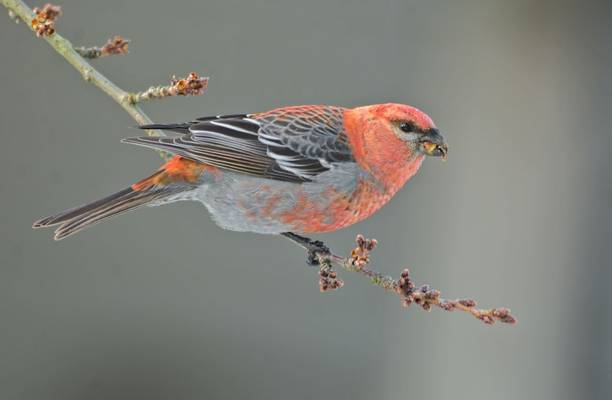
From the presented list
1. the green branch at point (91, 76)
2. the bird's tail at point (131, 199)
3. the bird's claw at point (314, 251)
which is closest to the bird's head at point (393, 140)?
the bird's claw at point (314, 251)

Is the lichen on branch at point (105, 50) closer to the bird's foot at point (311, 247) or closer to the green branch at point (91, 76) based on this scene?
the green branch at point (91, 76)

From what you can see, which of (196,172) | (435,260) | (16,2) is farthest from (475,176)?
(16,2)

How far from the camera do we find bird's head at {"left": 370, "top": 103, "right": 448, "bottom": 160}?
252 centimetres

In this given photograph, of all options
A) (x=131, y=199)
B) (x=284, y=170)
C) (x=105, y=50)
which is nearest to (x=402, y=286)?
(x=284, y=170)

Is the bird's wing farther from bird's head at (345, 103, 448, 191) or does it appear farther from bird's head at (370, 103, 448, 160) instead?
bird's head at (370, 103, 448, 160)

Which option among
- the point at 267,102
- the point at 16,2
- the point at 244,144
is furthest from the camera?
the point at 267,102

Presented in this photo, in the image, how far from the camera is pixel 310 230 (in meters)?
2.73

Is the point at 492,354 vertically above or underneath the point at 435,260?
underneath

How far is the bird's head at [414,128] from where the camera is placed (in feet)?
8.26

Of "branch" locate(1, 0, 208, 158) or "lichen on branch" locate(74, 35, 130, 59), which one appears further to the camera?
"lichen on branch" locate(74, 35, 130, 59)

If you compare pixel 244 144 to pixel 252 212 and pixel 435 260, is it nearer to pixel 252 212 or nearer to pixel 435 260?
pixel 252 212

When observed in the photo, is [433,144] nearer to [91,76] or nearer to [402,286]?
[402,286]

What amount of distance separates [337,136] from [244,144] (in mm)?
374

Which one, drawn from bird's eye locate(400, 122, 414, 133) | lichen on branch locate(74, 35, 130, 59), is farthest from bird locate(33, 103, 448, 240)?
lichen on branch locate(74, 35, 130, 59)
